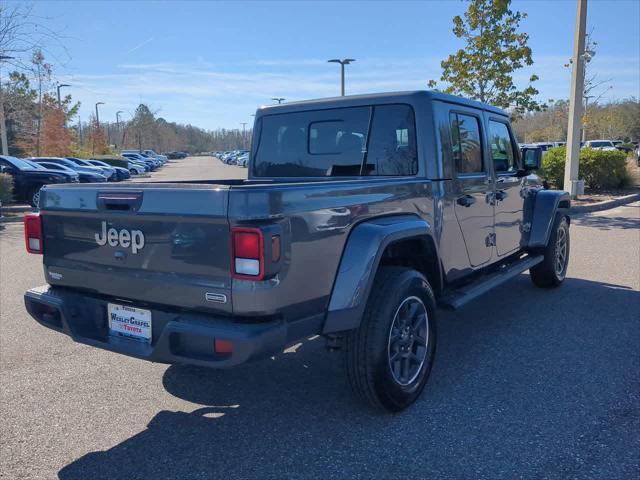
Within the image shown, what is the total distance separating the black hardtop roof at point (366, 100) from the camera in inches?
157

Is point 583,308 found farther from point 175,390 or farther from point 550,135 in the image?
point 550,135

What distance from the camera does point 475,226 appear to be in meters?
4.48

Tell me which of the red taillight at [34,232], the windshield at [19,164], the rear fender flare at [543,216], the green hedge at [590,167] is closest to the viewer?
the red taillight at [34,232]

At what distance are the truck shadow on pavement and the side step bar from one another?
0.51 metres

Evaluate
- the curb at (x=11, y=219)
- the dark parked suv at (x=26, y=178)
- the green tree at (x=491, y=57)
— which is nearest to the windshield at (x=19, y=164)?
the dark parked suv at (x=26, y=178)

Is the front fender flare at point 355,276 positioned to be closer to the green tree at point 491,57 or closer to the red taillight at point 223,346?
the red taillight at point 223,346

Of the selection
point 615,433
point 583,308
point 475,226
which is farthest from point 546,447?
point 583,308

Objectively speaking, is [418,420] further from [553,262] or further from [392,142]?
[553,262]

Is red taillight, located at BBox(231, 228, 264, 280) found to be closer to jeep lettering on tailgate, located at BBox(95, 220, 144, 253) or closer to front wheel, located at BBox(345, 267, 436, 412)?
jeep lettering on tailgate, located at BBox(95, 220, 144, 253)

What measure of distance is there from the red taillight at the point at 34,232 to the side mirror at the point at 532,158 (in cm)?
451

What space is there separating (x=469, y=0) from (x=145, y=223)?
15.0 metres

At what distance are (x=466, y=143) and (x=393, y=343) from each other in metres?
1.94

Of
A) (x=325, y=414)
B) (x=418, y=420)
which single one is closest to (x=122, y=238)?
(x=325, y=414)

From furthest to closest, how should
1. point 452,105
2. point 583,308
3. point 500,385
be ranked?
point 583,308 < point 452,105 < point 500,385
